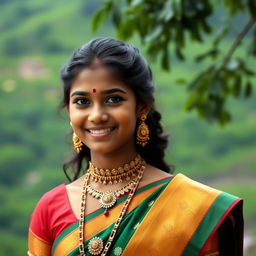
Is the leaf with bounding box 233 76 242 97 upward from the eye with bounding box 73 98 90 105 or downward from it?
upward

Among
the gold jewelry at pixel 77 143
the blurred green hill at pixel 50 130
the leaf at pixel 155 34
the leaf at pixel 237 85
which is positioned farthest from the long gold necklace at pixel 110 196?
the blurred green hill at pixel 50 130

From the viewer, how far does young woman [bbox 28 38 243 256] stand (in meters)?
3.00

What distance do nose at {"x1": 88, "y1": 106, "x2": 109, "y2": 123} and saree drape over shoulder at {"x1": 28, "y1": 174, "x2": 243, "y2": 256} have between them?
37 cm

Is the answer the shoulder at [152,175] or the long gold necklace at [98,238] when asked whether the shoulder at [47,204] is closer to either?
the long gold necklace at [98,238]

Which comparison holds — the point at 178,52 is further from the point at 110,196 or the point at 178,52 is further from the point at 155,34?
the point at 110,196

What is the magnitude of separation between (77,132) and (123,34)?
2.18 m

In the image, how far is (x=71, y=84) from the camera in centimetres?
308

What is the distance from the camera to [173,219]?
3072 millimetres

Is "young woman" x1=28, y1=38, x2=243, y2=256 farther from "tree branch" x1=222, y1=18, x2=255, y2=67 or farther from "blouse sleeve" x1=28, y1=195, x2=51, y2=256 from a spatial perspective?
"tree branch" x1=222, y1=18, x2=255, y2=67

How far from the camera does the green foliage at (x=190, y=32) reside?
5.03 meters

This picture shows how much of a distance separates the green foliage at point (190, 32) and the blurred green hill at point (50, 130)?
592 inches

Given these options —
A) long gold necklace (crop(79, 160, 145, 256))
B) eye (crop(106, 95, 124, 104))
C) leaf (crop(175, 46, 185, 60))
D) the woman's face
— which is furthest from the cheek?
leaf (crop(175, 46, 185, 60))

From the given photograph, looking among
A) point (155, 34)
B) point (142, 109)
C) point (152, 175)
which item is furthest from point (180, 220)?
point (155, 34)

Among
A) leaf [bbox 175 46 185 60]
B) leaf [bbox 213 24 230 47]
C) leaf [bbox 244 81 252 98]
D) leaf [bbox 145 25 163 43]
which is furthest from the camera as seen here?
leaf [bbox 213 24 230 47]
